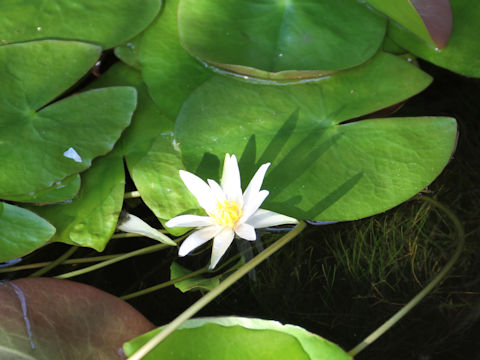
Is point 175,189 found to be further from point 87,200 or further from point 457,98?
point 457,98

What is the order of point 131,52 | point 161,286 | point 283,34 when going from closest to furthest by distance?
point 161,286 → point 283,34 → point 131,52

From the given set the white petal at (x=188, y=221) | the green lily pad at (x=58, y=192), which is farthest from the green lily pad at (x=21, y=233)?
the white petal at (x=188, y=221)

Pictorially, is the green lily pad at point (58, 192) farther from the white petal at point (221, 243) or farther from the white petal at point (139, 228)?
the white petal at point (221, 243)

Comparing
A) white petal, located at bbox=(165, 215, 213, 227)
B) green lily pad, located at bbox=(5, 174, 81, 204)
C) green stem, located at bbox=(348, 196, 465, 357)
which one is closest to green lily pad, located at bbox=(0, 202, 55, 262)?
green lily pad, located at bbox=(5, 174, 81, 204)

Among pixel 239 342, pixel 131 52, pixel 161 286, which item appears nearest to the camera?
pixel 239 342

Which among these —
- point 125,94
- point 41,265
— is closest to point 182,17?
point 125,94

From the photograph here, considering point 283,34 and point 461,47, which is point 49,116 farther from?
point 461,47

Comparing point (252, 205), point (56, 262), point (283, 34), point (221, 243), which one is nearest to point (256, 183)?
point (252, 205)
